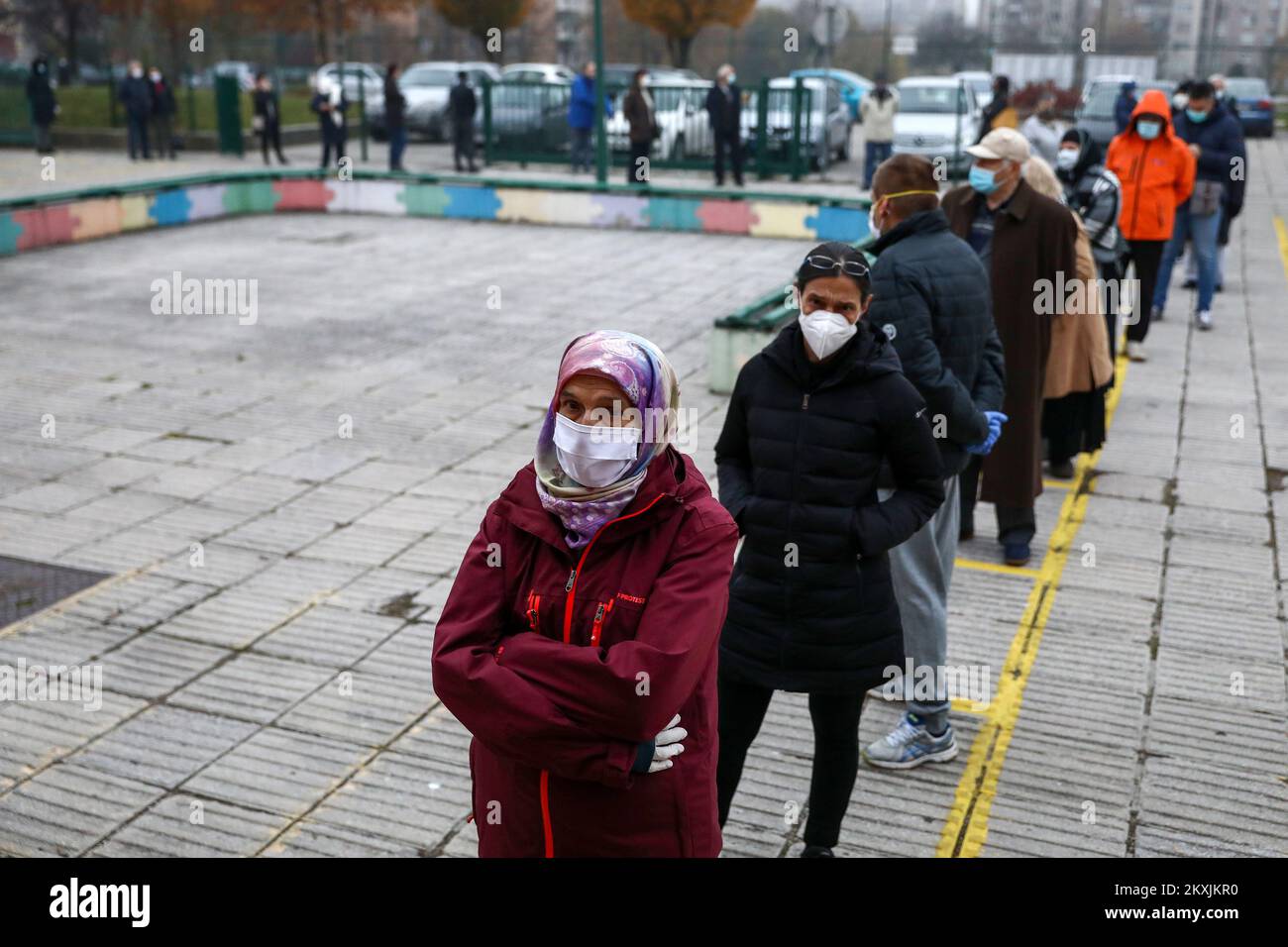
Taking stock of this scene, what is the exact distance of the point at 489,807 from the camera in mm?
2814

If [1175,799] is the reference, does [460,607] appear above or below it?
above

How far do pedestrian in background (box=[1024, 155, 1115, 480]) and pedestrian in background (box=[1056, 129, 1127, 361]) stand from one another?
1.94 ft

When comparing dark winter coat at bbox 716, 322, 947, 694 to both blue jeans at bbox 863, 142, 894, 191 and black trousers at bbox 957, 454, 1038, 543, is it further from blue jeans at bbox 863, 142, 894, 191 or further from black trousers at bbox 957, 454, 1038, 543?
blue jeans at bbox 863, 142, 894, 191

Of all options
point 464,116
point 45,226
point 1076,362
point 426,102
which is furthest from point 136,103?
point 1076,362

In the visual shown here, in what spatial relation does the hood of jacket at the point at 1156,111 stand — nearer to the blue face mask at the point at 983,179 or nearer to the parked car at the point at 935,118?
the blue face mask at the point at 983,179

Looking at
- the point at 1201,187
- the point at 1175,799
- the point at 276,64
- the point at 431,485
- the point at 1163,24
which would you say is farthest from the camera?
the point at 1163,24

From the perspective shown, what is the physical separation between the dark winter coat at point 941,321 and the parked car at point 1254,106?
30.9 metres

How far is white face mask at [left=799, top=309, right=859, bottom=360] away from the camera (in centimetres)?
364

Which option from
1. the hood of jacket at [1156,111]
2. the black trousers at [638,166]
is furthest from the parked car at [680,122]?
the hood of jacket at [1156,111]

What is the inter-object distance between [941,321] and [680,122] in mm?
18299

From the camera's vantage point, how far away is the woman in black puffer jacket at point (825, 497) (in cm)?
370
